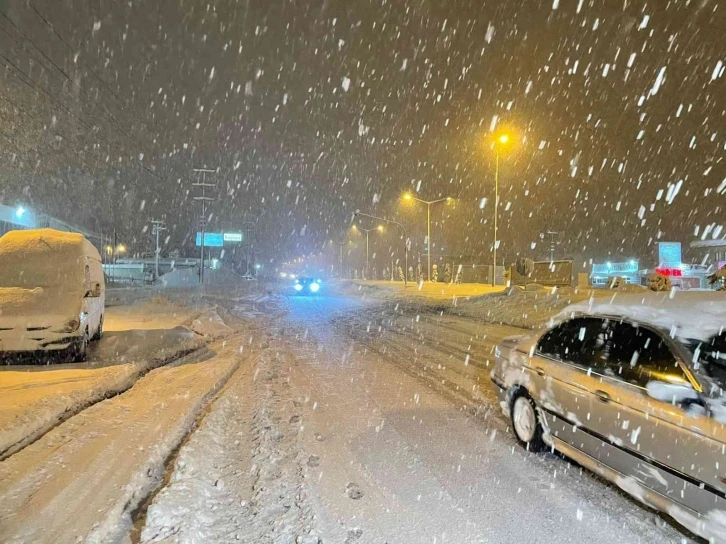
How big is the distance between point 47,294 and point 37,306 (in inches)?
15.3

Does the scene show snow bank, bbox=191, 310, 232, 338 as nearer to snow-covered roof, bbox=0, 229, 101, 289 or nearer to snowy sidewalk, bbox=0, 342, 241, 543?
snow-covered roof, bbox=0, 229, 101, 289

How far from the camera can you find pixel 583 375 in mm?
4234

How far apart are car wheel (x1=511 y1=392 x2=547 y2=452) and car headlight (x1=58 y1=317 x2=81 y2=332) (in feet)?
25.8

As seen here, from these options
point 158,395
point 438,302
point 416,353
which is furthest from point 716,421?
point 438,302

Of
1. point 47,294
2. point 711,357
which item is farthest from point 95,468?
point 47,294

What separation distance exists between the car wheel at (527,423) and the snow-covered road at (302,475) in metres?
0.11

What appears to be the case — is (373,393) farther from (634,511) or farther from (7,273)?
(7,273)

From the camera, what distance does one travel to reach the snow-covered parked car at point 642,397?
9.99 ft

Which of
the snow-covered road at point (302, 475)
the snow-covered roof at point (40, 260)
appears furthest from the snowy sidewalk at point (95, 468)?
the snow-covered roof at point (40, 260)

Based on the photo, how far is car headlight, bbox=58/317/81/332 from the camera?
885cm

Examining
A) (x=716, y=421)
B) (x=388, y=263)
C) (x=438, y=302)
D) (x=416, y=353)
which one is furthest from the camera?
(x=388, y=263)

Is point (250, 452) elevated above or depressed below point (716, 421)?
below

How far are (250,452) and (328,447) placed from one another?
777 millimetres

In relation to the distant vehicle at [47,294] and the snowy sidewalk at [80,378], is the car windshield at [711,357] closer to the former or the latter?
the snowy sidewalk at [80,378]
